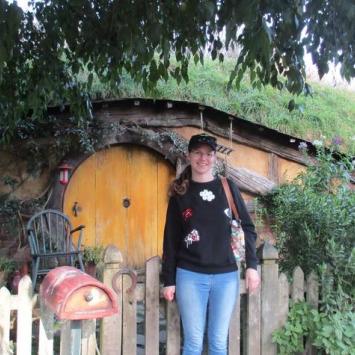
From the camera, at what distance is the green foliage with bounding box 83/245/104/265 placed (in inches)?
279

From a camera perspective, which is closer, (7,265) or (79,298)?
(79,298)

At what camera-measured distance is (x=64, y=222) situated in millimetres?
6715

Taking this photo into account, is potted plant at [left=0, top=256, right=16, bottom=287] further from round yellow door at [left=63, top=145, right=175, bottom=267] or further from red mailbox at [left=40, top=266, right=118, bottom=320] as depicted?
red mailbox at [left=40, top=266, right=118, bottom=320]

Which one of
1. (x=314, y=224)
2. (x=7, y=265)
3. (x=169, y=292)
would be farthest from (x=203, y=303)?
(x=7, y=265)

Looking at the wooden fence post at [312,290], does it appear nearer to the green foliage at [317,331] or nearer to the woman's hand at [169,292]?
the green foliage at [317,331]

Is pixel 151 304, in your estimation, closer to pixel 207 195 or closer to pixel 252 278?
pixel 252 278

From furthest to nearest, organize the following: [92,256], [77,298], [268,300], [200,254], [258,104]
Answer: [258,104]
[92,256]
[268,300]
[200,254]
[77,298]

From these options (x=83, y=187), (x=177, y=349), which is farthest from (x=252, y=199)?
(x=177, y=349)

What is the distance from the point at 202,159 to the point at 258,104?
675cm

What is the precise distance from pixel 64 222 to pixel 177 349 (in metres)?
3.92

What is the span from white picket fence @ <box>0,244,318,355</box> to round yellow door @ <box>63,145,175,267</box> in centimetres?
396

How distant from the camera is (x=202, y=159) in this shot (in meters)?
2.90

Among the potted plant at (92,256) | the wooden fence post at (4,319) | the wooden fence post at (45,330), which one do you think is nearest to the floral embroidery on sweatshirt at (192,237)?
the wooden fence post at (45,330)

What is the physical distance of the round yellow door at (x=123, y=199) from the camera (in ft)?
25.2
